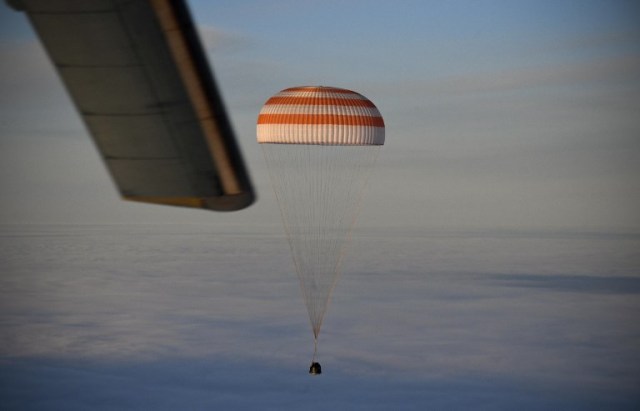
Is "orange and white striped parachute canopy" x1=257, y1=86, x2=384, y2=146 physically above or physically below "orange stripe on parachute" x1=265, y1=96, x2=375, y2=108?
below

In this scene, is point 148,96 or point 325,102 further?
point 325,102

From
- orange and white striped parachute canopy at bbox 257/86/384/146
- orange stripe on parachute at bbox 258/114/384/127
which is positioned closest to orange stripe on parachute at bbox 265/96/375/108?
orange and white striped parachute canopy at bbox 257/86/384/146

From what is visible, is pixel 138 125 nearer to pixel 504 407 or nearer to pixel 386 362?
pixel 504 407

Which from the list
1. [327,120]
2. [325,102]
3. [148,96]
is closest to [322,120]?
[327,120]

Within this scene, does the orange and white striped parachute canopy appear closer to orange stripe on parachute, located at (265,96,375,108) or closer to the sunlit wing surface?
orange stripe on parachute, located at (265,96,375,108)

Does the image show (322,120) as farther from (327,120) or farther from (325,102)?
(325,102)
